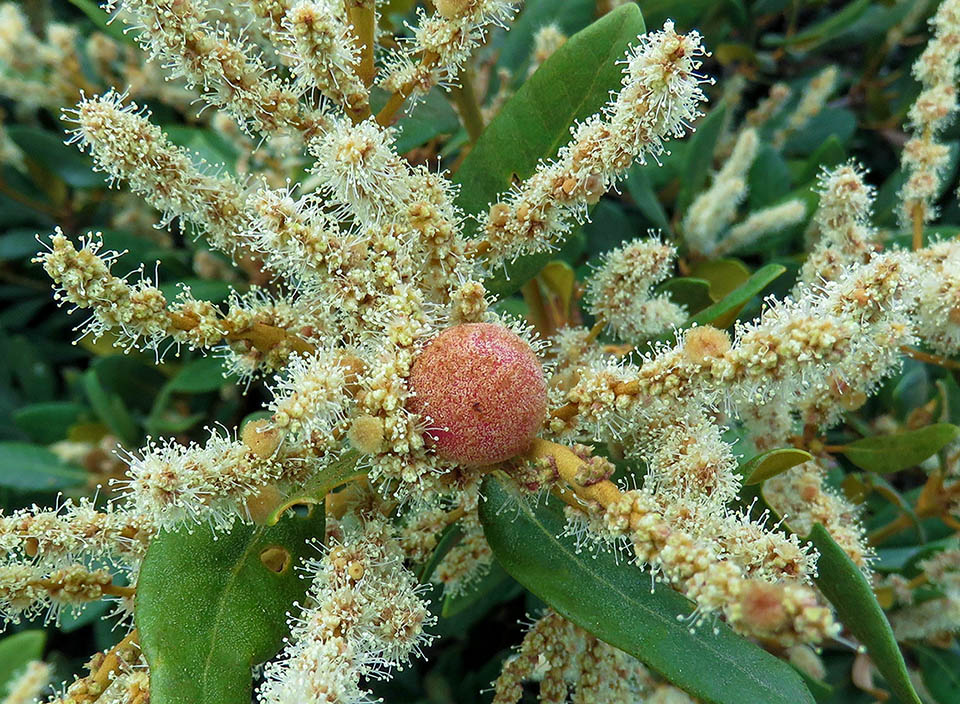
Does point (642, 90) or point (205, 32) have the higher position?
point (205, 32)

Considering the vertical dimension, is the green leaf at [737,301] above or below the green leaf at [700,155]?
below

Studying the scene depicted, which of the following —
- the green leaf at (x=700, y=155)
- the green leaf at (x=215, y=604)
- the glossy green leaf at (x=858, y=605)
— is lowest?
the glossy green leaf at (x=858, y=605)

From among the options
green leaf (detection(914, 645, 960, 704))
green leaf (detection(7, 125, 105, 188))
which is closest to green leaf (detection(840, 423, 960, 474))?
green leaf (detection(914, 645, 960, 704))

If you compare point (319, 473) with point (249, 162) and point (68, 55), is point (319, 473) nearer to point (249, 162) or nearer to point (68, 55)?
point (249, 162)

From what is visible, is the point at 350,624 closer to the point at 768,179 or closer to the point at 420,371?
the point at 420,371

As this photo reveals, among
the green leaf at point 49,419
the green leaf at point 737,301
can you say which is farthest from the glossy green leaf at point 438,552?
the green leaf at point 49,419

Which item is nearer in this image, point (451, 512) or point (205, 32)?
point (205, 32)

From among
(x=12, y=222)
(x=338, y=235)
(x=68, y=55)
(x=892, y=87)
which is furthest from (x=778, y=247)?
(x=12, y=222)

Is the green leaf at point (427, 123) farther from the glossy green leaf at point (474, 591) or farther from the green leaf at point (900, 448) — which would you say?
the green leaf at point (900, 448)

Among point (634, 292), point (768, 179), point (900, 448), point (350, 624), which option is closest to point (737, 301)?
point (634, 292)
